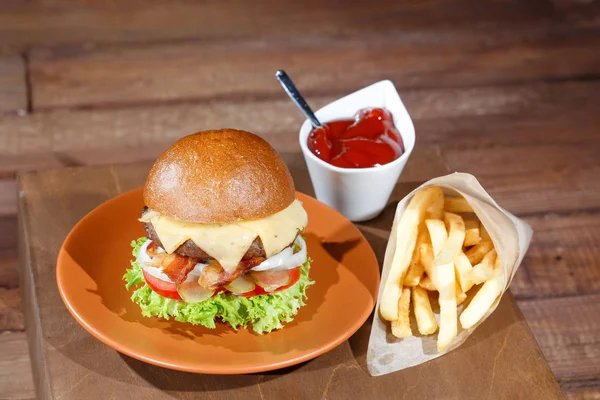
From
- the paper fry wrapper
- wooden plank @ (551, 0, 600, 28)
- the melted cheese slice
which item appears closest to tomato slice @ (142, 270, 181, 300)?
the melted cheese slice

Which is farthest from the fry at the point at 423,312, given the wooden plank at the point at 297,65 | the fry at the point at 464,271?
the wooden plank at the point at 297,65

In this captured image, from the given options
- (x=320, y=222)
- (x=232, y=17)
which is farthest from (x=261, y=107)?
(x=320, y=222)

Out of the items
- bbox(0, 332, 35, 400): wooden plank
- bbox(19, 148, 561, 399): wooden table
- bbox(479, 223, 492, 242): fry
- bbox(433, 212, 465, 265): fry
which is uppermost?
bbox(433, 212, 465, 265): fry

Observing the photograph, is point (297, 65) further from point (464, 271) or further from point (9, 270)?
point (464, 271)

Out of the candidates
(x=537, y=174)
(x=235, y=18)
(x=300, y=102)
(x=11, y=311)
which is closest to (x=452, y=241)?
(x=300, y=102)

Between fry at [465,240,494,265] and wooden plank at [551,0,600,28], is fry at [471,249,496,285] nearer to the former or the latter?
fry at [465,240,494,265]

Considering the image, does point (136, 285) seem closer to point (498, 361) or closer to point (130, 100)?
point (498, 361)
